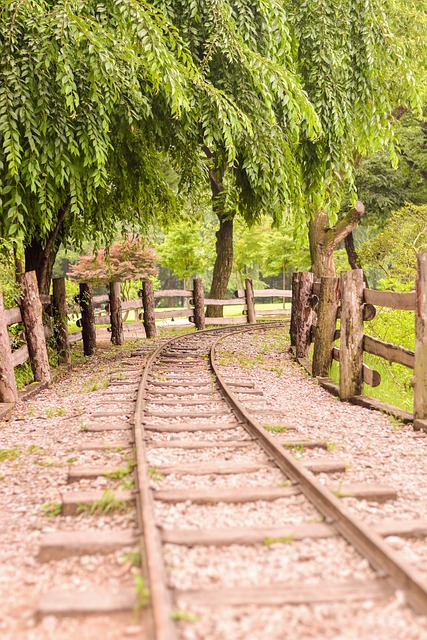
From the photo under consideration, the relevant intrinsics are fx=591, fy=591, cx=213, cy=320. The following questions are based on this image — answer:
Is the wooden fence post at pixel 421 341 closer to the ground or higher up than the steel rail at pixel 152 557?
higher up

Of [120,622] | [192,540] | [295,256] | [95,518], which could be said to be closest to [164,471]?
[95,518]

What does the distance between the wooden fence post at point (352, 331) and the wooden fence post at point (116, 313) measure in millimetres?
8167

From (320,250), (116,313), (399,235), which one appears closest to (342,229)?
(320,250)

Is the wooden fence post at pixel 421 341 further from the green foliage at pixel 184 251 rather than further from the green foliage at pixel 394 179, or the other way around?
the green foliage at pixel 184 251

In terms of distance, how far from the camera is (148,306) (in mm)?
16734

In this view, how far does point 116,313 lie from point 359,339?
28.8 ft

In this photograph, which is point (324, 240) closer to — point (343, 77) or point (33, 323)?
point (343, 77)

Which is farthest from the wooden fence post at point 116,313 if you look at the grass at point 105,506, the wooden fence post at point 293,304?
the grass at point 105,506

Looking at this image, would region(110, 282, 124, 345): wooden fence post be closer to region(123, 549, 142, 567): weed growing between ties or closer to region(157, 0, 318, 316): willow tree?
region(157, 0, 318, 316): willow tree

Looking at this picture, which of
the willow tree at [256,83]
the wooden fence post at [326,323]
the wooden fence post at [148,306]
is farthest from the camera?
the wooden fence post at [148,306]

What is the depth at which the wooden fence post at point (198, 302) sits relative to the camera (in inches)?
711

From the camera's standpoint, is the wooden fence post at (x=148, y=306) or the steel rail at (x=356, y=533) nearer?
the steel rail at (x=356, y=533)

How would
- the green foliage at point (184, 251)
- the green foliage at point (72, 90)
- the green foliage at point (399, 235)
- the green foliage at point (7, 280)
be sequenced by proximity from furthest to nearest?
the green foliage at point (184, 251) → the green foliage at point (399, 235) → the green foliage at point (7, 280) → the green foliage at point (72, 90)

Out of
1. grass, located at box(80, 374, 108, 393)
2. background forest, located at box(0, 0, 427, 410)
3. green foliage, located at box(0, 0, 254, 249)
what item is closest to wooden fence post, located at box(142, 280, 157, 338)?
background forest, located at box(0, 0, 427, 410)
